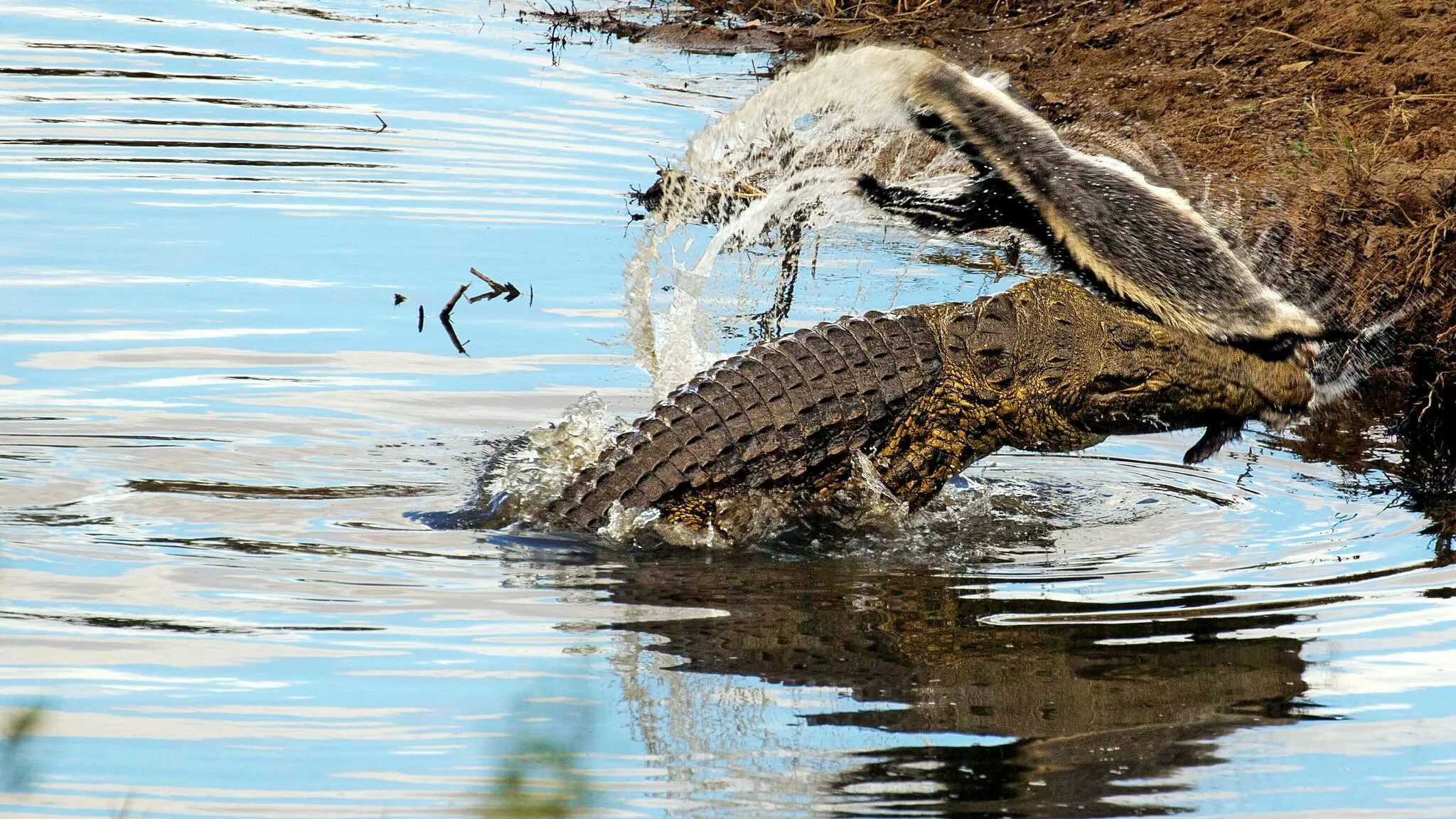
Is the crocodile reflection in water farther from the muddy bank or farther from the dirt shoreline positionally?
the muddy bank

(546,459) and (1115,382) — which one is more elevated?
(1115,382)

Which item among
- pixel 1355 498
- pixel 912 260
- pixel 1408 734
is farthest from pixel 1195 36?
pixel 1408 734

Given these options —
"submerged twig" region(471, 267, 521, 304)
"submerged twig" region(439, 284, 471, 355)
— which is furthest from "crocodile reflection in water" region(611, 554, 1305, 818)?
"submerged twig" region(471, 267, 521, 304)

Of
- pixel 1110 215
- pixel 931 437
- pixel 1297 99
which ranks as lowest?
pixel 931 437

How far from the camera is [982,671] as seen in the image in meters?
4.32

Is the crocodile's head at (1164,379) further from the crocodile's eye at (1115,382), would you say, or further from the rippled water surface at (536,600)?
the rippled water surface at (536,600)

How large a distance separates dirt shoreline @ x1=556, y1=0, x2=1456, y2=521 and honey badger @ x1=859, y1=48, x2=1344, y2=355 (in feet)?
3.52

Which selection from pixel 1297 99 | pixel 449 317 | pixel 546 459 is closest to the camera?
pixel 546 459

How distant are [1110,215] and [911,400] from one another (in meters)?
0.85

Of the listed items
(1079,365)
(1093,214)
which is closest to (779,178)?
(1093,214)

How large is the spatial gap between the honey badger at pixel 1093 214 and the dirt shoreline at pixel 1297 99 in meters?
1.07

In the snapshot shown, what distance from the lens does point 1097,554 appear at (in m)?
5.46

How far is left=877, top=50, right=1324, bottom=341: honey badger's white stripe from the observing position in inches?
217

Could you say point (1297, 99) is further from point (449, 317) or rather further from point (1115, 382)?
point (1115, 382)
